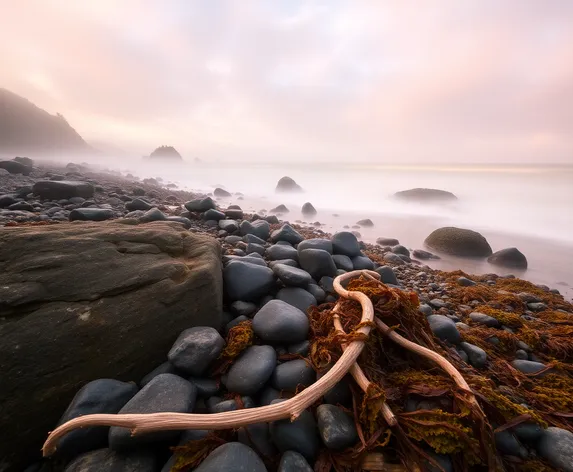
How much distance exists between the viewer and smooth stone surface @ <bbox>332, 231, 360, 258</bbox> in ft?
12.4

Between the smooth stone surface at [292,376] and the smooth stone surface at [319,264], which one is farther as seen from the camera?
the smooth stone surface at [319,264]

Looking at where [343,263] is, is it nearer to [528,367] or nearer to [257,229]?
[257,229]

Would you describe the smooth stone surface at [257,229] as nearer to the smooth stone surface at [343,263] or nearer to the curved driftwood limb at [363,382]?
the smooth stone surface at [343,263]

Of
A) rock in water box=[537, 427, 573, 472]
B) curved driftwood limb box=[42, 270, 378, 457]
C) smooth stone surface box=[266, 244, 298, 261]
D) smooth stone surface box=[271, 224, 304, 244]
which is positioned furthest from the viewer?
smooth stone surface box=[271, 224, 304, 244]

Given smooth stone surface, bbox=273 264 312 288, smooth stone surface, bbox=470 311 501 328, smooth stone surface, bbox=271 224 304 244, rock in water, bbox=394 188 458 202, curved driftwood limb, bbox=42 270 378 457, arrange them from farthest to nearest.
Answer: rock in water, bbox=394 188 458 202 < smooth stone surface, bbox=271 224 304 244 < smooth stone surface, bbox=470 311 501 328 < smooth stone surface, bbox=273 264 312 288 < curved driftwood limb, bbox=42 270 378 457

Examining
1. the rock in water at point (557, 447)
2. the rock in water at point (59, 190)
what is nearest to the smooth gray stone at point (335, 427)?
the rock in water at point (557, 447)

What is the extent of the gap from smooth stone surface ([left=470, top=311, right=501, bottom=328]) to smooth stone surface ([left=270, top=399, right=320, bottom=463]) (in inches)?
101

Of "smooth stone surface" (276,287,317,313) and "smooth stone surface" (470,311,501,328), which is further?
"smooth stone surface" (470,311,501,328)

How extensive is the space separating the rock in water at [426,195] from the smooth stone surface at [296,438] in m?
19.7

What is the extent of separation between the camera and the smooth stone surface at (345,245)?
148 inches

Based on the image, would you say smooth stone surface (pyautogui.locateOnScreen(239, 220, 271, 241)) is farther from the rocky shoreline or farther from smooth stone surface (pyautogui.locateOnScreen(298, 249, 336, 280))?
smooth stone surface (pyautogui.locateOnScreen(298, 249, 336, 280))

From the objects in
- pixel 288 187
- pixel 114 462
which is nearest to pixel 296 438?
pixel 114 462

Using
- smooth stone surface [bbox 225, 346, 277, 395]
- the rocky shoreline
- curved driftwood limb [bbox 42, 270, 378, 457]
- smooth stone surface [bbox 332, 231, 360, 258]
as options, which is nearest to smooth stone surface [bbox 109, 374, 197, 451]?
the rocky shoreline

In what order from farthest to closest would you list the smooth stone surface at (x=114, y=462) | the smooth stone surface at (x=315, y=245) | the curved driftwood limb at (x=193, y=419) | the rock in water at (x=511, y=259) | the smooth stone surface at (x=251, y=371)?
the rock in water at (x=511, y=259) < the smooth stone surface at (x=315, y=245) < the smooth stone surface at (x=251, y=371) < the smooth stone surface at (x=114, y=462) < the curved driftwood limb at (x=193, y=419)
